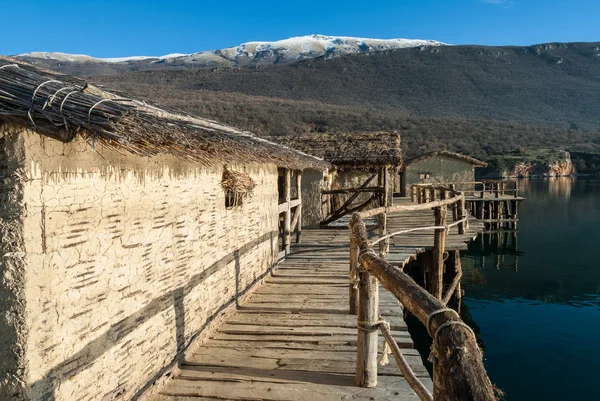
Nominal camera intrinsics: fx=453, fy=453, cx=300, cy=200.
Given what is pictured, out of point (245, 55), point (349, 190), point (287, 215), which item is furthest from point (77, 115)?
point (245, 55)

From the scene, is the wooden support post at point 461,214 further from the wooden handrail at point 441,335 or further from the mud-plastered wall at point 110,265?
the wooden handrail at point 441,335

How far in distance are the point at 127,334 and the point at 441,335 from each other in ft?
8.77

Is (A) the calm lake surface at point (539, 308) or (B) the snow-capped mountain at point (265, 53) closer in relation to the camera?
(A) the calm lake surface at point (539, 308)

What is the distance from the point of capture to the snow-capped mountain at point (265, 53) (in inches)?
5310

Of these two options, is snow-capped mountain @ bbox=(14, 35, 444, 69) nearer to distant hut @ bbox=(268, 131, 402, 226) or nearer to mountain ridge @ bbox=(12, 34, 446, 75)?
mountain ridge @ bbox=(12, 34, 446, 75)

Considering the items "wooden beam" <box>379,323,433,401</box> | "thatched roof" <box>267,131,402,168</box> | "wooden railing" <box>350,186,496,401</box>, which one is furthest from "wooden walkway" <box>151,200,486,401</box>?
"thatched roof" <box>267,131,402,168</box>

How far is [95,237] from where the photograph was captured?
10.6 feet

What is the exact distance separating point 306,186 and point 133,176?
10565 millimetres

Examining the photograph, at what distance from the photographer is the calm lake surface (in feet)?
30.1

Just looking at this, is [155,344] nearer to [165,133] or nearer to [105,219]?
[105,219]

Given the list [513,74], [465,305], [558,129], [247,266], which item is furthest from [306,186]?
[513,74]

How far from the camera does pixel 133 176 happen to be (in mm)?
3678

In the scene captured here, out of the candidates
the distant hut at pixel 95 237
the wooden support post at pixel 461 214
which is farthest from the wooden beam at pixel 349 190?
the distant hut at pixel 95 237

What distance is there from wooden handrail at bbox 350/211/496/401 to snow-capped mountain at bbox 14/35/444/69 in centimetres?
12880
